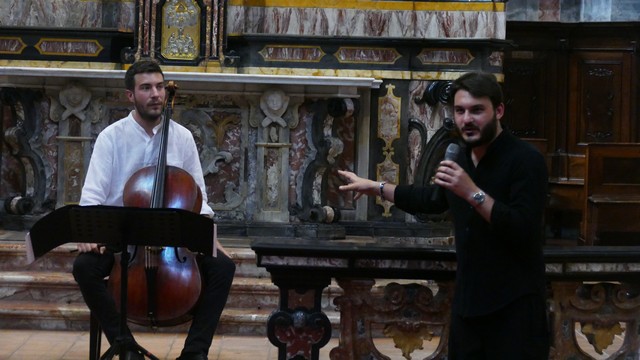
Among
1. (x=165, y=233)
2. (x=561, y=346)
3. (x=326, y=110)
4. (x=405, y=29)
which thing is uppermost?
(x=405, y=29)

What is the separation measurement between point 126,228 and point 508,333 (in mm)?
1665

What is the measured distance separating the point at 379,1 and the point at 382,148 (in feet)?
3.27

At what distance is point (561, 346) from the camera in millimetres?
5270

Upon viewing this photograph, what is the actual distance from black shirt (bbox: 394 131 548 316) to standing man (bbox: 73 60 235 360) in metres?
1.56

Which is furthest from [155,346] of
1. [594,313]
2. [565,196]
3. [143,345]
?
[565,196]

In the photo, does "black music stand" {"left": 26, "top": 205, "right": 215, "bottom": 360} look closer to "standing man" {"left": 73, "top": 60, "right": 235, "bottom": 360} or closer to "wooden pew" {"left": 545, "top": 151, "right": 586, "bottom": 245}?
"standing man" {"left": 73, "top": 60, "right": 235, "bottom": 360}

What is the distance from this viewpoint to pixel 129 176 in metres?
5.87

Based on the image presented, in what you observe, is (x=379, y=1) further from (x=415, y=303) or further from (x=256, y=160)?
(x=415, y=303)

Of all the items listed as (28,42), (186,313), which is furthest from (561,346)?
(28,42)

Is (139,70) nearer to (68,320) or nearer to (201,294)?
(201,294)

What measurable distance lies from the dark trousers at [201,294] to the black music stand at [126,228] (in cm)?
46

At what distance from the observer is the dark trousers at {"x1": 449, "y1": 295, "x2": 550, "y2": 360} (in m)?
4.12

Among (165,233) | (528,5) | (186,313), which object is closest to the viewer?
(165,233)

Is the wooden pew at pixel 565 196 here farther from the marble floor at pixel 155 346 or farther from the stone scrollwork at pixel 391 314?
the stone scrollwork at pixel 391 314
